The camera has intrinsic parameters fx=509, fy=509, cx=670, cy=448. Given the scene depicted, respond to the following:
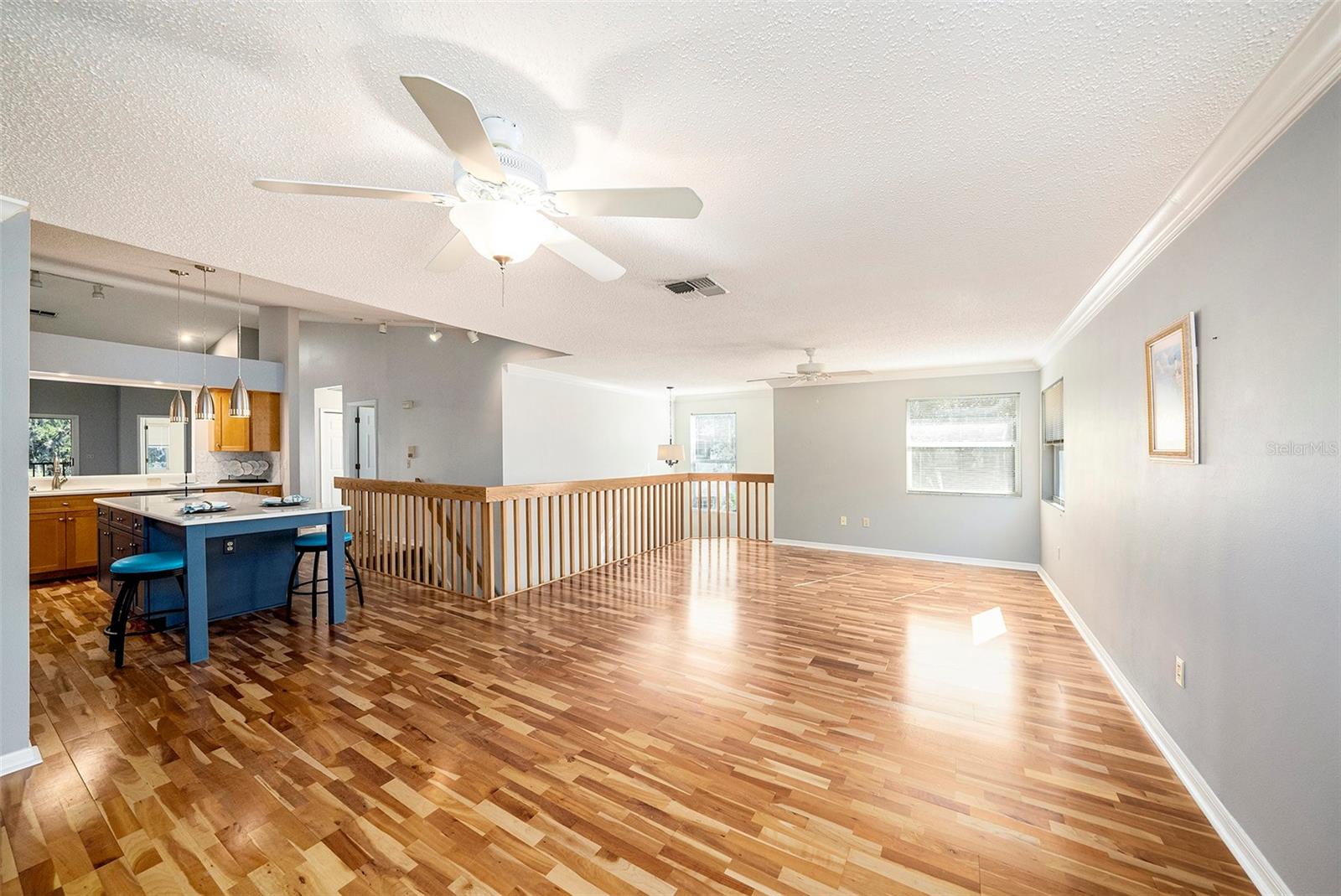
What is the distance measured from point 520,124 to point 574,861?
2312mm

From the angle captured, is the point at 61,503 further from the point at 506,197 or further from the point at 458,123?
the point at 458,123

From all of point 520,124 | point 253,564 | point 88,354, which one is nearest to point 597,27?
point 520,124

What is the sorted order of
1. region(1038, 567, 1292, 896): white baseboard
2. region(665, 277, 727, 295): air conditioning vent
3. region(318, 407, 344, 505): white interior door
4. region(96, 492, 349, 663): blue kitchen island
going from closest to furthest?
region(1038, 567, 1292, 896): white baseboard, region(665, 277, 727, 295): air conditioning vent, region(96, 492, 349, 663): blue kitchen island, region(318, 407, 344, 505): white interior door

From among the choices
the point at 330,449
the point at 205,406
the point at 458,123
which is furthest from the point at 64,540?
the point at 458,123

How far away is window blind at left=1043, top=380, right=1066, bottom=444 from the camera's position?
14.8ft

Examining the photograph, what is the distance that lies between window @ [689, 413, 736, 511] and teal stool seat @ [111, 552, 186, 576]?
23.0 feet

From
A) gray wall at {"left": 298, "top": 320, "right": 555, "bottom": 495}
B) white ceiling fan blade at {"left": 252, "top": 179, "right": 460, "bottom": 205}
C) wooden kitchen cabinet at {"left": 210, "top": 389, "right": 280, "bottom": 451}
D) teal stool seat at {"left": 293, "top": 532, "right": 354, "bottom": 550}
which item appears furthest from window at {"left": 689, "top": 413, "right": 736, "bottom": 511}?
white ceiling fan blade at {"left": 252, "top": 179, "right": 460, "bottom": 205}

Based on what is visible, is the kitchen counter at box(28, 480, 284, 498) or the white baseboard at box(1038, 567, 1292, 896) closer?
the white baseboard at box(1038, 567, 1292, 896)

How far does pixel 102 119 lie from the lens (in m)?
1.52

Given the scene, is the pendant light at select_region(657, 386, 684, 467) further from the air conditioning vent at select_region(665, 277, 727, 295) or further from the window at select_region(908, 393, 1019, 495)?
the air conditioning vent at select_region(665, 277, 727, 295)

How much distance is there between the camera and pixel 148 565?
3.22 metres

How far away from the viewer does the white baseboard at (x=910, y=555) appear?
5742 mm

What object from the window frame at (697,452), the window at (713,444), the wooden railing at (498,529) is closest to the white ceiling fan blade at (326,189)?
the wooden railing at (498,529)

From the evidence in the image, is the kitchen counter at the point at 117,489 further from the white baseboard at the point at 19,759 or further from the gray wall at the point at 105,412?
the white baseboard at the point at 19,759
